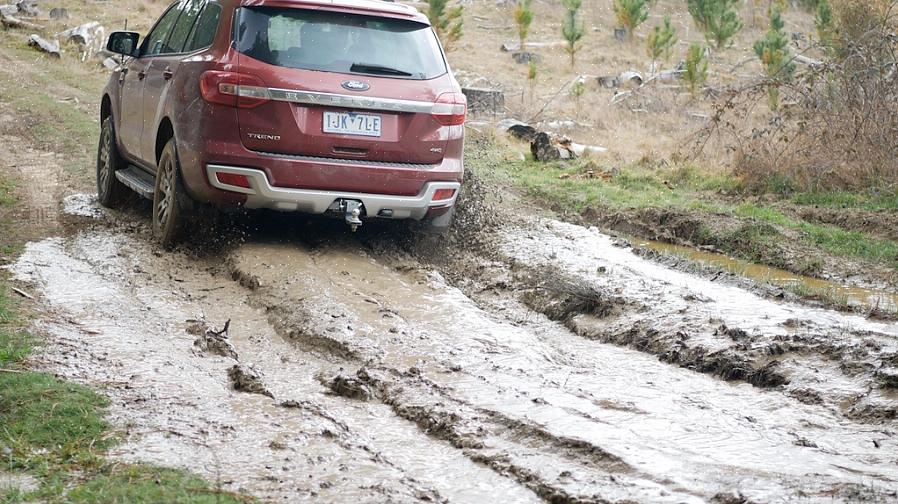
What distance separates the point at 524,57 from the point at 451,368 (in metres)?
30.8

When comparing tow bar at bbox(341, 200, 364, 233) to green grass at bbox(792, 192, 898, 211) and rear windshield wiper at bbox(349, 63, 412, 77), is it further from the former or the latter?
green grass at bbox(792, 192, 898, 211)

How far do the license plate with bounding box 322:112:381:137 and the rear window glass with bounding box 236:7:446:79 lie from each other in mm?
305

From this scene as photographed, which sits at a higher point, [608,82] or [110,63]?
[110,63]

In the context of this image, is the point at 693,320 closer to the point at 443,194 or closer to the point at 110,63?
the point at 443,194

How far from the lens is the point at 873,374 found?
203 inches

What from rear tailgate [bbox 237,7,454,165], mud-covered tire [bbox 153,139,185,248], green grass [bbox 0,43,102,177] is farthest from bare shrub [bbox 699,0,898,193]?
green grass [bbox 0,43,102,177]

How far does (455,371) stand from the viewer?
5129 mm

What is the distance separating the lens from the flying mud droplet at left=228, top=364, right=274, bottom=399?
4.76 meters

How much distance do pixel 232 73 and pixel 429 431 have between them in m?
3.30

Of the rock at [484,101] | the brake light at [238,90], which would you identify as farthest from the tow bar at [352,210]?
the rock at [484,101]

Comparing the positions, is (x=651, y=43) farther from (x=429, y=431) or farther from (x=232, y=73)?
(x=429, y=431)

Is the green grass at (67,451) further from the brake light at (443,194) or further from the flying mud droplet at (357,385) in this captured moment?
the brake light at (443,194)

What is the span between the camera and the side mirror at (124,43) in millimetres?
8461

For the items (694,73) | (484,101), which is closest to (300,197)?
(484,101)
